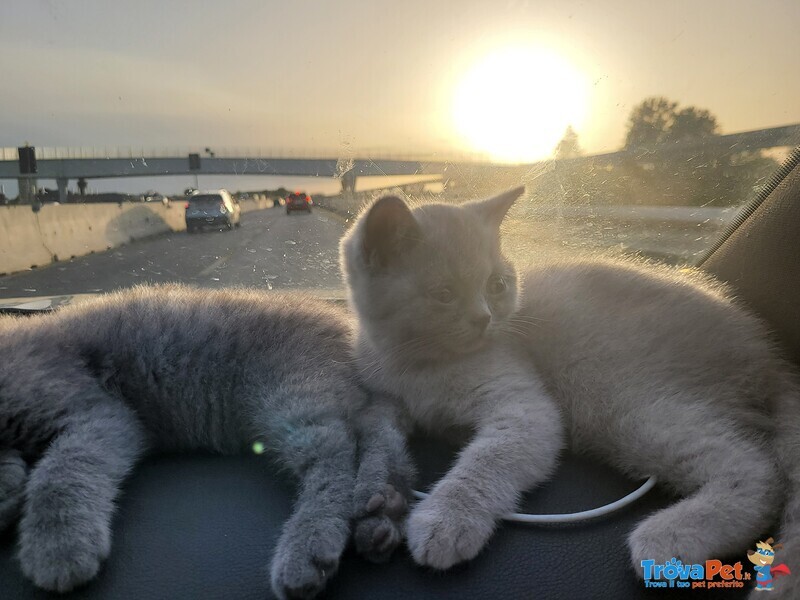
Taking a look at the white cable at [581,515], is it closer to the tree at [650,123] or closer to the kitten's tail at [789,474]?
the kitten's tail at [789,474]

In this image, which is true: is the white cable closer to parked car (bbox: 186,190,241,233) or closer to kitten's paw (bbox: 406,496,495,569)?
kitten's paw (bbox: 406,496,495,569)

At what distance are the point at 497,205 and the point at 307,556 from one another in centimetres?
144

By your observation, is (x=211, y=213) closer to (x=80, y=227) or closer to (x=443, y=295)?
(x=80, y=227)

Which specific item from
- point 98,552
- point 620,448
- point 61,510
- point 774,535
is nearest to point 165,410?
point 61,510

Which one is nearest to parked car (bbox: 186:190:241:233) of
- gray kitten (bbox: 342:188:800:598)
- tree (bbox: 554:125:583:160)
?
gray kitten (bbox: 342:188:800:598)

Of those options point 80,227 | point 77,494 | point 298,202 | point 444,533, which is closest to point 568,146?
point 298,202

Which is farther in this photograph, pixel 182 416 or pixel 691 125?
pixel 691 125

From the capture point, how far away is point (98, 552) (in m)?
1.29

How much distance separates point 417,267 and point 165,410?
95cm

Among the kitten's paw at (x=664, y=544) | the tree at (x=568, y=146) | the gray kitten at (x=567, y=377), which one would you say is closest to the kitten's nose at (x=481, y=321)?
the gray kitten at (x=567, y=377)

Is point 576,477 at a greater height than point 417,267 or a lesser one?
lesser

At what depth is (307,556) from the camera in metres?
1.23

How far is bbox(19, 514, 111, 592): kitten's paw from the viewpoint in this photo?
121 cm

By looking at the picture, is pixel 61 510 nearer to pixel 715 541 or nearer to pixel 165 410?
pixel 165 410
